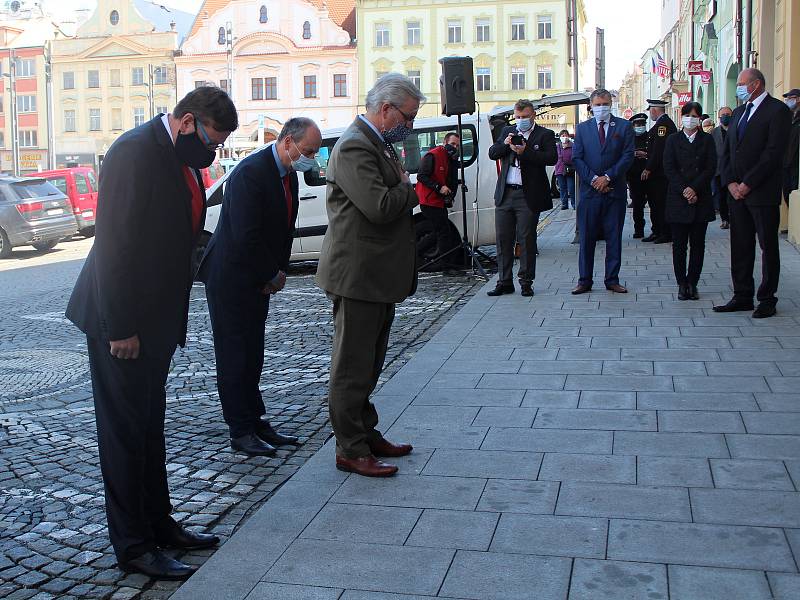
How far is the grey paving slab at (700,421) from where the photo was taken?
530cm

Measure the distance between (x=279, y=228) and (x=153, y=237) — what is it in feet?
5.99

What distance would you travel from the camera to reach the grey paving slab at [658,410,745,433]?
5.30 m

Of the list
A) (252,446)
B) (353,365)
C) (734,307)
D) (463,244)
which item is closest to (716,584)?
(353,365)

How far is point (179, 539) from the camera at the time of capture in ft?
13.2

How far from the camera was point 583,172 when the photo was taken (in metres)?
10.3

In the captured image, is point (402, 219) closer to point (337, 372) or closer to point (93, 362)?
point (337, 372)

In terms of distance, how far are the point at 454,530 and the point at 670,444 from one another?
1556 mm

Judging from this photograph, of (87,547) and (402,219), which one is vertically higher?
(402,219)

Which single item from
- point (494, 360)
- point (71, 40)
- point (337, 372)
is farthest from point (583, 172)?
point (71, 40)

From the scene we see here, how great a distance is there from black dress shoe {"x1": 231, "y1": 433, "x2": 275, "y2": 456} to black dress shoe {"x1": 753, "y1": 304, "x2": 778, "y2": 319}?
4.95 metres

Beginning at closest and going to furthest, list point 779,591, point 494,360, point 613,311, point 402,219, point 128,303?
point 779,591
point 128,303
point 402,219
point 494,360
point 613,311

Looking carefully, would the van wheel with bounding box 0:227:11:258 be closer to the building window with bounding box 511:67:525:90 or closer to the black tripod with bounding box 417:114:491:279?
the black tripod with bounding box 417:114:491:279

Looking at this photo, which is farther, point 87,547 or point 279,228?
point 279,228

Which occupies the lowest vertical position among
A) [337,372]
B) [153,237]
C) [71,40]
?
[337,372]
